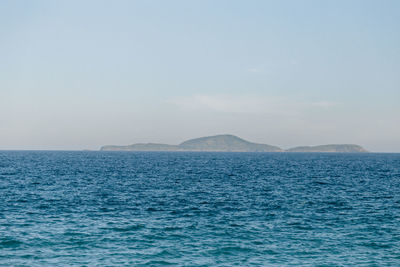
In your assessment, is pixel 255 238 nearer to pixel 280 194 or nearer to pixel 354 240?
pixel 354 240

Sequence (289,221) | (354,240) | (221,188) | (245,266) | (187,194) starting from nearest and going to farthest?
1. (245,266)
2. (354,240)
3. (289,221)
4. (187,194)
5. (221,188)

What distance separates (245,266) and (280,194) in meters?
32.8

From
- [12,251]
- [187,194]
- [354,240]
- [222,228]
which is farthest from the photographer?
[187,194]

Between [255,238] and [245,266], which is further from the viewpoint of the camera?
[255,238]

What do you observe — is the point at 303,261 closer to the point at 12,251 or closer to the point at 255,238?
the point at 255,238

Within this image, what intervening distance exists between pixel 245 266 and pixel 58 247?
1200 cm

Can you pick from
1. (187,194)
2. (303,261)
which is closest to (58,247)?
(303,261)

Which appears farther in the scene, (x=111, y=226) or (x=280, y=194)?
(x=280, y=194)

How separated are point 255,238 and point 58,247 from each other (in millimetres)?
13277

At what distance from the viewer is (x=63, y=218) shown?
122 ft

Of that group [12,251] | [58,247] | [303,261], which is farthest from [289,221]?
[12,251]

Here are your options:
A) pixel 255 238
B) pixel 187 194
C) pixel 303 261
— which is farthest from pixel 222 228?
pixel 187 194

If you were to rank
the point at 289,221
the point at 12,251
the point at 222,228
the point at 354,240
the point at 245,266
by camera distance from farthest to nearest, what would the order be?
the point at 289,221 < the point at 222,228 < the point at 354,240 < the point at 12,251 < the point at 245,266

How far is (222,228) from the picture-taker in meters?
33.8
